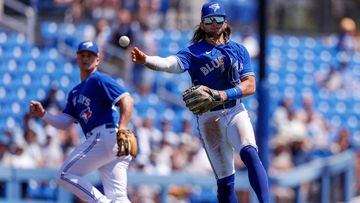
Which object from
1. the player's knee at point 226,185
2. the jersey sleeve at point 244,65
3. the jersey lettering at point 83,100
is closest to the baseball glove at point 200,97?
the jersey sleeve at point 244,65

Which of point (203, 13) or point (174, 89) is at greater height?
point (203, 13)

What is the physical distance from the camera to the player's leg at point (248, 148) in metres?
9.09

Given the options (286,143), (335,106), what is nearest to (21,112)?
(286,143)

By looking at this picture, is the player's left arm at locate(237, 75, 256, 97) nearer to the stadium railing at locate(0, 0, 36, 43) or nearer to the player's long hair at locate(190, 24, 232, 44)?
the player's long hair at locate(190, 24, 232, 44)

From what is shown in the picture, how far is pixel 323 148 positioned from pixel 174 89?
352 cm

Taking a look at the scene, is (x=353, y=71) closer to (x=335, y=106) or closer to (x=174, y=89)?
(x=335, y=106)

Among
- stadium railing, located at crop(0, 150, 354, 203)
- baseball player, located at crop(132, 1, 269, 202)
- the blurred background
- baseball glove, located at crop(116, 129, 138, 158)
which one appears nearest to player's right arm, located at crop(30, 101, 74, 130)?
baseball glove, located at crop(116, 129, 138, 158)

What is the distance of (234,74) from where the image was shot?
9266mm

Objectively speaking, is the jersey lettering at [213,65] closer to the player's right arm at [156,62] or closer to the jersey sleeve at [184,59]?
the jersey sleeve at [184,59]

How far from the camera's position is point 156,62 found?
875 cm

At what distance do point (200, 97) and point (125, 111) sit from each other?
1196 millimetres

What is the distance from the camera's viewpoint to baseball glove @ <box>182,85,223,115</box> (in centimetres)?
878

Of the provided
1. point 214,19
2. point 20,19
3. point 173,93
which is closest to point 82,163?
point 214,19

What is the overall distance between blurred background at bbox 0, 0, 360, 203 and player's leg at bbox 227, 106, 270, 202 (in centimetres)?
349
